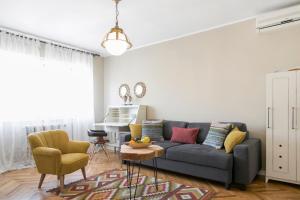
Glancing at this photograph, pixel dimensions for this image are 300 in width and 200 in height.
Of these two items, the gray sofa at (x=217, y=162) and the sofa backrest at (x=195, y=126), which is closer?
the gray sofa at (x=217, y=162)

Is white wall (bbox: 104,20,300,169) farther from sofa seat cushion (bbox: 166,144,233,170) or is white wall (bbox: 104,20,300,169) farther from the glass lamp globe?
the glass lamp globe

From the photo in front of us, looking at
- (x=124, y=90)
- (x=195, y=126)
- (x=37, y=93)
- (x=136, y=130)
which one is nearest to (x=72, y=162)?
(x=136, y=130)

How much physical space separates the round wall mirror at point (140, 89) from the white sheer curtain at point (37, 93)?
1.18 meters

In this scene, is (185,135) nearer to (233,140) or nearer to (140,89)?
(233,140)

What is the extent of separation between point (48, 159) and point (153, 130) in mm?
2037

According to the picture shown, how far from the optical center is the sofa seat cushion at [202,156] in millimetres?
2912

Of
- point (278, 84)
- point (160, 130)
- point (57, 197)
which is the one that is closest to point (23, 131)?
point (57, 197)

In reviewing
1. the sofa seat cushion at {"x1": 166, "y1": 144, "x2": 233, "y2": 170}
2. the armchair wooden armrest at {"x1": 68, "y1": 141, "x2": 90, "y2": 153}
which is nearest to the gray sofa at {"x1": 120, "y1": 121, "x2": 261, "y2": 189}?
the sofa seat cushion at {"x1": 166, "y1": 144, "x2": 233, "y2": 170}

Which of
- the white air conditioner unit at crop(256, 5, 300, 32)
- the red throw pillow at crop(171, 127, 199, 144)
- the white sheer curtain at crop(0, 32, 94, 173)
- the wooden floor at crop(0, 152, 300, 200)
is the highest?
the white air conditioner unit at crop(256, 5, 300, 32)

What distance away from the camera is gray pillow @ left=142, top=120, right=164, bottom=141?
13.9ft

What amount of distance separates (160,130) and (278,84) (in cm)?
224

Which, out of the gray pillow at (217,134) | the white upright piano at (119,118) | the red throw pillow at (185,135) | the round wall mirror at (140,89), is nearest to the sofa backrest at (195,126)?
the red throw pillow at (185,135)

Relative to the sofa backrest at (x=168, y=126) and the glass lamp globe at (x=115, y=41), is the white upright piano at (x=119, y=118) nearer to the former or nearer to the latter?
the sofa backrest at (x=168, y=126)

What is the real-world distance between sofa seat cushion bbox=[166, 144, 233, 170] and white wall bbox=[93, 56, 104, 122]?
9.67 ft
